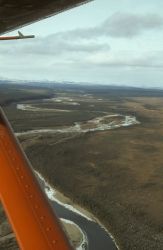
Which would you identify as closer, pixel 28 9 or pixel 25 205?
pixel 28 9

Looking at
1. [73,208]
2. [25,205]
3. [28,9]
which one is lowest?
[73,208]

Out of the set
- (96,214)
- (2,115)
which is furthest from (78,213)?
(2,115)

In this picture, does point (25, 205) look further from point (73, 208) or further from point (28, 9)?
point (73, 208)

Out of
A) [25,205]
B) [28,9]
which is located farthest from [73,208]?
[28,9]

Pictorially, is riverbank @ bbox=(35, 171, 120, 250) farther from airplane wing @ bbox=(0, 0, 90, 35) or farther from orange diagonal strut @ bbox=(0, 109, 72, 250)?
airplane wing @ bbox=(0, 0, 90, 35)

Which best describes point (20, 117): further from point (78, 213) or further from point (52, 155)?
point (78, 213)

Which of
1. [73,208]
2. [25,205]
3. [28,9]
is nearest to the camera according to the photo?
[28,9]

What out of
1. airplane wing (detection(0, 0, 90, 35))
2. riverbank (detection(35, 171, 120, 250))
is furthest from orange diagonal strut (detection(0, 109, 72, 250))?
riverbank (detection(35, 171, 120, 250))
